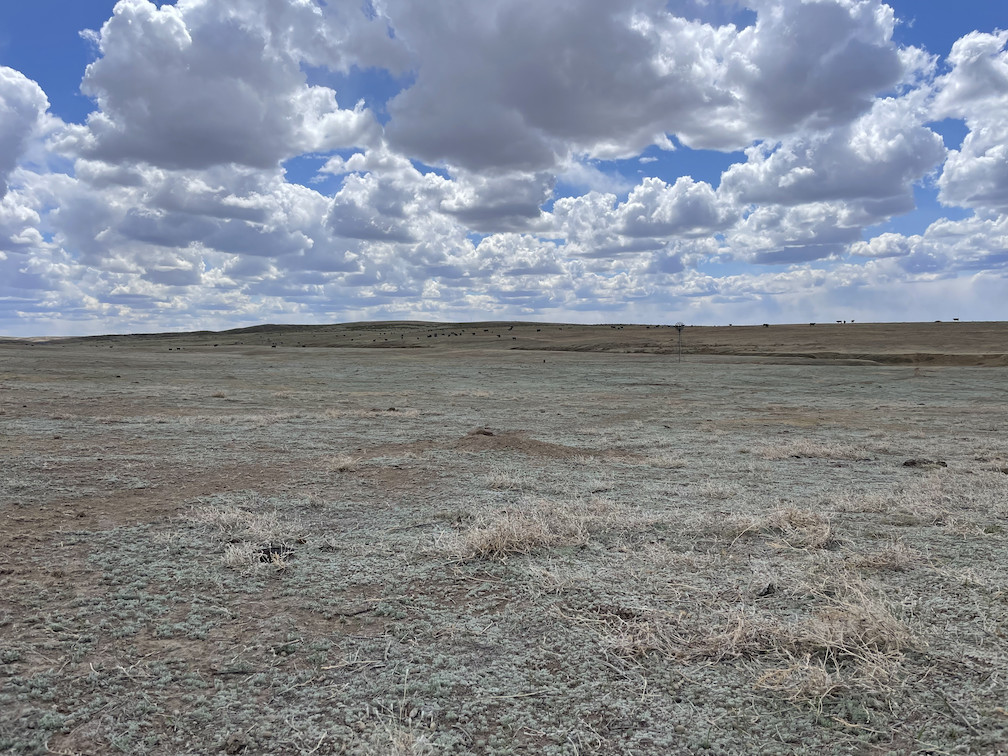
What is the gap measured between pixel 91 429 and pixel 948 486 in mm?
15318

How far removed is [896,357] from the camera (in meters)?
45.6

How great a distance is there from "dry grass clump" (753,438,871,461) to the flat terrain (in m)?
0.10

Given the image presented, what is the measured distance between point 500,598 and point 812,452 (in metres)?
8.76

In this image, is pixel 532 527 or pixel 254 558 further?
pixel 532 527

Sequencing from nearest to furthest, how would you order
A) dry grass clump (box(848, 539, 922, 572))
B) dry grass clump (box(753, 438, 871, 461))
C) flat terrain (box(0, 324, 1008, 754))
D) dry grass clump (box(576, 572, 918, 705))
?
flat terrain (box(0, 324, 1008, 754)), dry grass clump (box(576, 572, 918, 705)), dry grass clump (box(848, 539, 922, 572)), dry grass clump (box(753, 438, 871, 461))

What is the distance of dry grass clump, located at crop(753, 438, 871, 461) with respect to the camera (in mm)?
11289

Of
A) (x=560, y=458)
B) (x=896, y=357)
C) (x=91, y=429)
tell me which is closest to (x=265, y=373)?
(x=91, y=429)

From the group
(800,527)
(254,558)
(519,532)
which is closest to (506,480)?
(519,532)

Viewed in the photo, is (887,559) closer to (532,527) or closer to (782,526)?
(782,526)

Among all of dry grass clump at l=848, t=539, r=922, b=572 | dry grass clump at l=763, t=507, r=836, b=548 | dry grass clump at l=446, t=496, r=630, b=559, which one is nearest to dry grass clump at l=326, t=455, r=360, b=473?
dry grass clump at l=446, t=496, r=630, b=559

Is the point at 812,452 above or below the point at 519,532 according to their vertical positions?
below

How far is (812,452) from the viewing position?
11.6 m

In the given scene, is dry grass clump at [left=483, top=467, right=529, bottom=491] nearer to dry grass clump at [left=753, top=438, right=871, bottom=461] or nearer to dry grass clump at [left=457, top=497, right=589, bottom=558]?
dry grass clump at [left=457, top=497, right=589, bottom=558]

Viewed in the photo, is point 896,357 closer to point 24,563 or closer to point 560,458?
point 560,458
